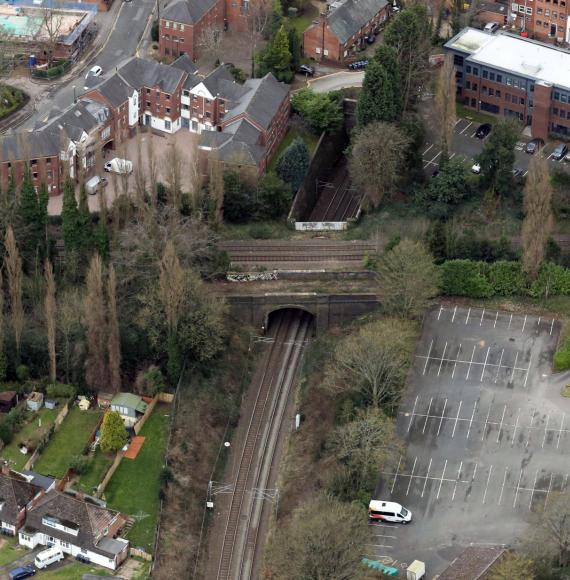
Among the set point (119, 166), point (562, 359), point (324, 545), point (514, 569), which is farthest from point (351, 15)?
point (514, 569)

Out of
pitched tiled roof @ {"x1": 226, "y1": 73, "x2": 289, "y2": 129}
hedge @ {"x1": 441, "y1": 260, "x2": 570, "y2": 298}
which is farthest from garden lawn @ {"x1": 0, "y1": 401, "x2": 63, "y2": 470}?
pitched tiled roof @ {"x1": 226, "y1": 73, "x2": 289, "y2": 129}

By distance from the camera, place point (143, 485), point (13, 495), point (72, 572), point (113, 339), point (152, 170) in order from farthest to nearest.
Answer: point (152, 170) < point (113, 339) < point (143, 485) < point (13, 495) < point (72, 572)

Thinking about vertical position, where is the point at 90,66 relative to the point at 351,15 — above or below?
below

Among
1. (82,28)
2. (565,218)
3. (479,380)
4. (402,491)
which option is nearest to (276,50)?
(82,28)

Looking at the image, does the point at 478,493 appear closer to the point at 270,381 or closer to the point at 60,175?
the point at 270,381

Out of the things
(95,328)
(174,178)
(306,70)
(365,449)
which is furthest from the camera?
(306,70)

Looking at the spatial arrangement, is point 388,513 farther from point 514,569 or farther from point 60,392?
point 60,392

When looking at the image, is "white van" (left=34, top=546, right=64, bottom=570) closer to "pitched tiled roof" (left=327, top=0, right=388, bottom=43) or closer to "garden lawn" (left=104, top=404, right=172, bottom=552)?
"garden lawn" (left=104, top=404, right=172, bottom=552)
